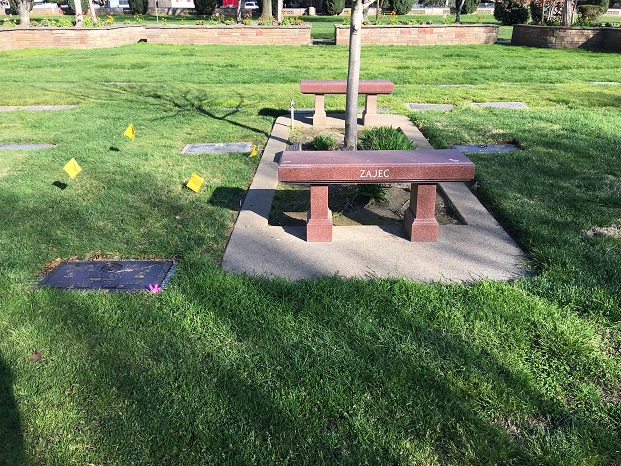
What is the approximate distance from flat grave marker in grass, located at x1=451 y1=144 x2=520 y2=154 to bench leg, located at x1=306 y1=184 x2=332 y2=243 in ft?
11.2

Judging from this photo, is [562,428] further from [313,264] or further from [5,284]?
[5,284]

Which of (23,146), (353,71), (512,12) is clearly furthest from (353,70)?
(512,12)

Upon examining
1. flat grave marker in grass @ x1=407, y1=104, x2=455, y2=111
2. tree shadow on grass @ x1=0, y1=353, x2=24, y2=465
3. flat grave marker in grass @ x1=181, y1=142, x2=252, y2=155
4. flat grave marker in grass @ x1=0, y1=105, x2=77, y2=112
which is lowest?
tree shadow on grass @ x1=0, y1=353, x2=24, y2=465

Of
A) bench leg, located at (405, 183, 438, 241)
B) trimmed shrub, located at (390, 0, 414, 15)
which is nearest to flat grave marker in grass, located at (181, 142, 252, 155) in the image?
bench leg, located at (405, 183, 438, 241)

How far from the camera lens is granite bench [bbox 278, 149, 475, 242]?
13.9ft

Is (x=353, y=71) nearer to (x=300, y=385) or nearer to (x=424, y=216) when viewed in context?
(x=424, y=216)

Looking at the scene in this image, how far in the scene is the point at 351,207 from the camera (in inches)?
214

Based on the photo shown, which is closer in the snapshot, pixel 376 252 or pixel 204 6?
pixel 376 252

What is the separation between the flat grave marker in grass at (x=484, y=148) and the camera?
7277mm

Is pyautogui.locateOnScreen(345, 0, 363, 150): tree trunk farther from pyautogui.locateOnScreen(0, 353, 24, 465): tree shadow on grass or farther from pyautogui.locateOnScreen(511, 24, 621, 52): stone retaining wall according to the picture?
pyautogui.locateOnScreen(511, 24, 621, 52): stone retaining wall

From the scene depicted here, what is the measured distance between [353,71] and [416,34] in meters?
16.7

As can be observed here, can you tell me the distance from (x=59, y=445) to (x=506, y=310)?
8.62 ft

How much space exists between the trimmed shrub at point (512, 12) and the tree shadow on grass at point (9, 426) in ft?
108

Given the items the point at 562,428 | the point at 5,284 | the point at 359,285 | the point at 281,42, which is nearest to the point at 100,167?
the point at 5,284
